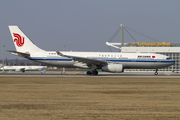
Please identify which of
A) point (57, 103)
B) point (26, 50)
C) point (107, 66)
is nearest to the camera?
→ point (57, 103)

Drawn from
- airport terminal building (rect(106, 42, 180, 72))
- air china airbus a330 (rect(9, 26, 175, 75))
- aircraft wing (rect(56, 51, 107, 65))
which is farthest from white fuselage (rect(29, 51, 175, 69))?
airport terminal building (rect(106, 42, 180, 72))

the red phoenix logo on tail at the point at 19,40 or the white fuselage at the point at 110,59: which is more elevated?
the red phoenix logo on tail at the point at 19,40

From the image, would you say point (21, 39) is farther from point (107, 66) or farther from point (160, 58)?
point (160, 58)

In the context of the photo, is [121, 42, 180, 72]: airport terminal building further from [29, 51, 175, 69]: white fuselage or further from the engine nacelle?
the engine nacelle

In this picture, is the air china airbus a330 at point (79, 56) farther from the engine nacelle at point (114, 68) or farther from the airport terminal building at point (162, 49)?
the airport terminal building at point (162, 49)

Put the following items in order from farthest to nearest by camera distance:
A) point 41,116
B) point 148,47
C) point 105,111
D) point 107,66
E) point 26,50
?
point 148,47 < point 26,50 < point 107,66 < point 105,111 < point 41,116

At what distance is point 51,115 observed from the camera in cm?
953

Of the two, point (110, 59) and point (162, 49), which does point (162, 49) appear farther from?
point (110, 59)

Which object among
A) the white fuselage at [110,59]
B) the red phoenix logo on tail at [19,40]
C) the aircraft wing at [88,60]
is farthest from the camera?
the red phoenix logo on tail at [19,40]

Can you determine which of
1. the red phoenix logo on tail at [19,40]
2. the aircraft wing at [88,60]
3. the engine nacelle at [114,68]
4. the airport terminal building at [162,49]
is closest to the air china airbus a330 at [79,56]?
the red phoenix logo on tail at [19,40]

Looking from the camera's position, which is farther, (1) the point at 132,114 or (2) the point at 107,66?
(2) the point at 107,66

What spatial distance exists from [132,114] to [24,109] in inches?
181

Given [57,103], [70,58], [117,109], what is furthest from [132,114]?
[70,58]

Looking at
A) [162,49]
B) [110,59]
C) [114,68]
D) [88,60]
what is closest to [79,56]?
[88,60]
